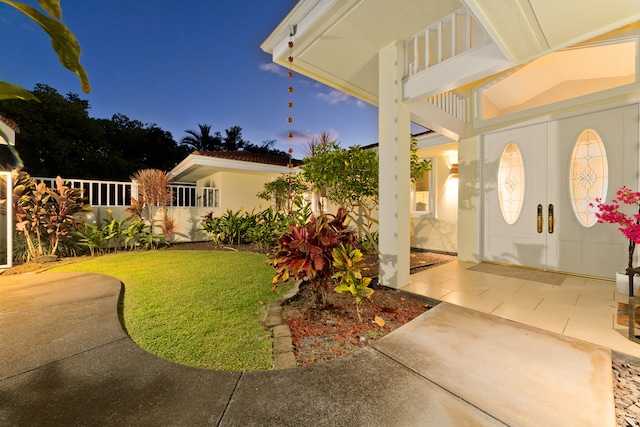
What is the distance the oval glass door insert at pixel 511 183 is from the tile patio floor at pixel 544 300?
1.37 metres

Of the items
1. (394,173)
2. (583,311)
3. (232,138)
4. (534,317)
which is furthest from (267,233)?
(232,138)

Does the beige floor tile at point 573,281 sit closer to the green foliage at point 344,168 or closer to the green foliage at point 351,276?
the green foliage at point 344,168

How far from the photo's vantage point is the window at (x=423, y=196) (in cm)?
693

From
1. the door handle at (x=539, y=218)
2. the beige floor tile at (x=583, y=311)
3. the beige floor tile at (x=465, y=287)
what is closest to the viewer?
the beige floor tile at (x=583, y=311)

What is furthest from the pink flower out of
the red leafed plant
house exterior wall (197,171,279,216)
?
house exterior wall (197,171,279,216)

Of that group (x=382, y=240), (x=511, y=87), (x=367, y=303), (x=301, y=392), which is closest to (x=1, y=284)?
→ (x=301, y=392)

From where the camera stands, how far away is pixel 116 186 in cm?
765

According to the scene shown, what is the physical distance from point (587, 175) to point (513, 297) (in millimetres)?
2578

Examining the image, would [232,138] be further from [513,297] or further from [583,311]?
[583,311]

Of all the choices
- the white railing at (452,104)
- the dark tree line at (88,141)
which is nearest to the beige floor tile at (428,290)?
the white railing at (452,104)

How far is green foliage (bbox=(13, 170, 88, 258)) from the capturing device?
518 centimetres

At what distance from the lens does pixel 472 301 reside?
313cm

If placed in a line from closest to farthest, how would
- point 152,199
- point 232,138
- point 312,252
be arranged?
point 312,252 < point 152,199 < point 232,138

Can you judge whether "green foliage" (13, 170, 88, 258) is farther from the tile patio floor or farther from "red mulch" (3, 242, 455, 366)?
the tile patio floor
